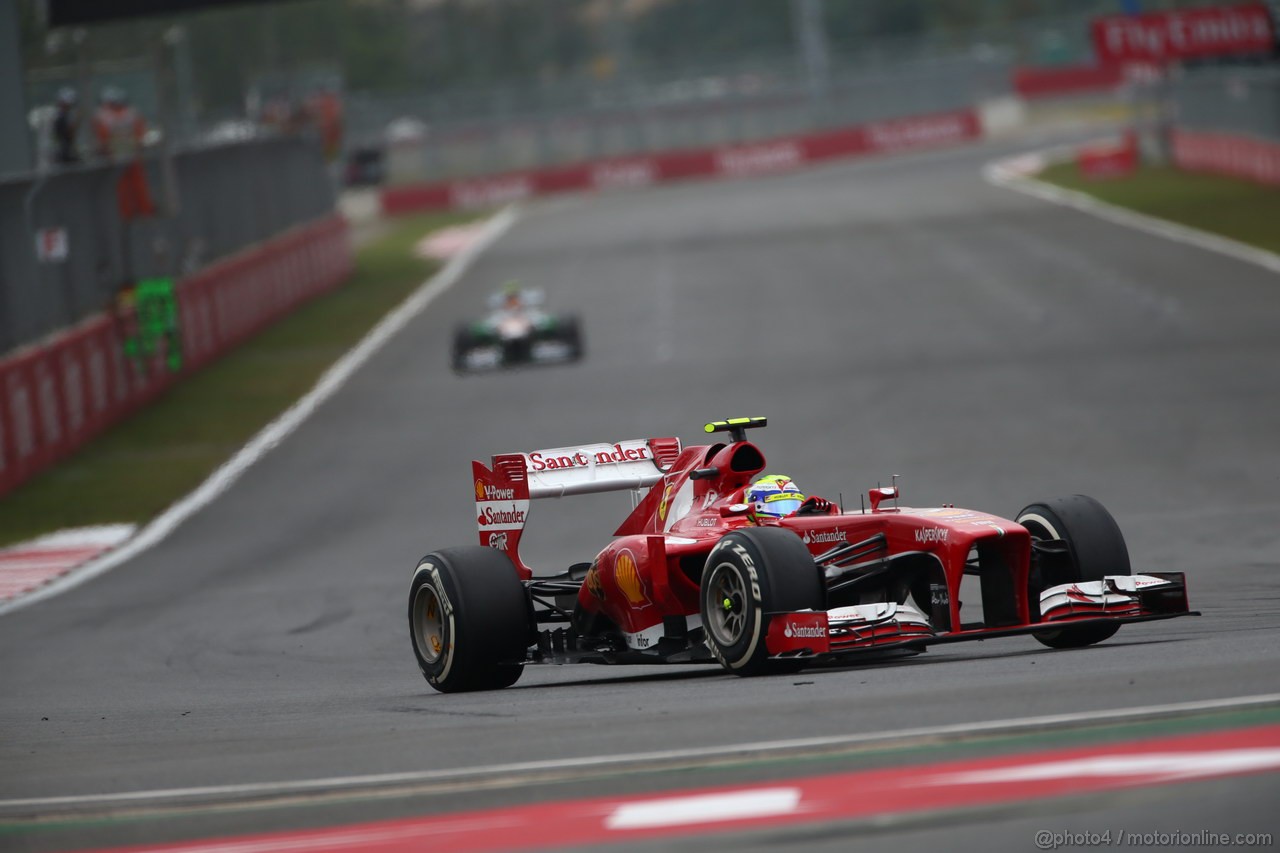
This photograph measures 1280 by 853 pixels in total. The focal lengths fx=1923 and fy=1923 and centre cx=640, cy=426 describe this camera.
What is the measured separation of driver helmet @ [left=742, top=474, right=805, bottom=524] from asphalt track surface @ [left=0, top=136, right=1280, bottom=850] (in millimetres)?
928

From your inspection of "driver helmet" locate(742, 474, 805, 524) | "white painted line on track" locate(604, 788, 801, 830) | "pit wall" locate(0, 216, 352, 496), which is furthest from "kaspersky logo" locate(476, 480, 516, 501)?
"pit wall" locate(0, 216, 352, 496)

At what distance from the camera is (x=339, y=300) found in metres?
42.0

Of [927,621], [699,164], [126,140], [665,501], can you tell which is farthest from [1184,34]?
[927,621]

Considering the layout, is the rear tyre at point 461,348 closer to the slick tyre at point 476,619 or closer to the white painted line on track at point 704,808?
the slick tyre at point 476,619

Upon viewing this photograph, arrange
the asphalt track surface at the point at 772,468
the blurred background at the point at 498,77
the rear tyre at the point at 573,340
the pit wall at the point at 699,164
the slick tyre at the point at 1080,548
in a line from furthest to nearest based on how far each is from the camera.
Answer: the pit wall at the point at 699,164 < the blurred background at the point at 498,77 < the rear tyre at the point at 573,340 < the slick tyre at the point at 1080,548 < the asphalt track surface at the point at 772,468

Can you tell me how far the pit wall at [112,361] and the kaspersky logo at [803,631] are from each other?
14.4 meters

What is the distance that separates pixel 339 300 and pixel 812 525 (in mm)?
32985

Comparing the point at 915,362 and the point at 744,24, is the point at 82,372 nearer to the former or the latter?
the point at 915,362

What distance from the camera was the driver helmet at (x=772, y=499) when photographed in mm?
10383

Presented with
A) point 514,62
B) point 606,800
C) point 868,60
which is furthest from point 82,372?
point 514,62

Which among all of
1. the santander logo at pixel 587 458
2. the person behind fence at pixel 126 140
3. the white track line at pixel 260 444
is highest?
the person behind fence at pixel 126 140

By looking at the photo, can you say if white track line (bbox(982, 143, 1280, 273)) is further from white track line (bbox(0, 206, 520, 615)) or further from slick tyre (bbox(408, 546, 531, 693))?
slick tyre (bbox(408, 546, 531, 693))

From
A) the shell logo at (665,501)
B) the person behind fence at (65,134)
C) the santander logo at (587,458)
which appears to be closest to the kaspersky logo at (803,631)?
the shell logo at (665,501)

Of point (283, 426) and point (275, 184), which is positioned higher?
point (275, 184)
